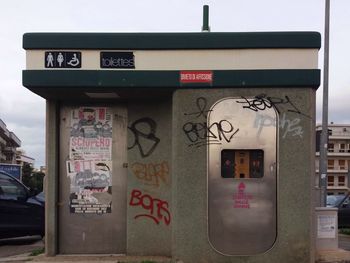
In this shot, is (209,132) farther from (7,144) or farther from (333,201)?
(7,144)

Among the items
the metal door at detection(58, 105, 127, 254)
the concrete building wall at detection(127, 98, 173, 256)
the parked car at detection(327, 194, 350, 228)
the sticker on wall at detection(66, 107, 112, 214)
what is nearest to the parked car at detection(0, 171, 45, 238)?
the metal door at detection(58, 105, 127, 254)

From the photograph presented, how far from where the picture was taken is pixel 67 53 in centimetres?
819

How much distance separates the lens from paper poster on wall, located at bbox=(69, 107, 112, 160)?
8.95 meters

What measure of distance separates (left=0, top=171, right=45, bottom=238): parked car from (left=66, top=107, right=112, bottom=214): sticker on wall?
3359 millimetres

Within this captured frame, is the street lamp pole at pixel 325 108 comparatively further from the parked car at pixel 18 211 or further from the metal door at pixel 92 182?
the metal door at pixel 92 182

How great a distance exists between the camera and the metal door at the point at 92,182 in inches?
350

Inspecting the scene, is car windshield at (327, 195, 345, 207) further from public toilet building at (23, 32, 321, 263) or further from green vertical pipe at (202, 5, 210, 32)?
green vertical pipe at (202, 5, 210, 32)

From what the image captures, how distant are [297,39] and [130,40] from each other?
7.76 ft

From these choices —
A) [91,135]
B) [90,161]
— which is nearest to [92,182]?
[90,161]

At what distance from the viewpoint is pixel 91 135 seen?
8.98 metres

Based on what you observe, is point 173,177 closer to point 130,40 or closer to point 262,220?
point 262,220

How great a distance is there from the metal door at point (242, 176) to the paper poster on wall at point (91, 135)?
5.73 ft

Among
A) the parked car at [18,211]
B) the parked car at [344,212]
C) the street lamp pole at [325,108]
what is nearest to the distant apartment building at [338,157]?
the street lamp pole at [325,108]

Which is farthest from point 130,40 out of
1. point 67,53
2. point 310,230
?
point 310,230
